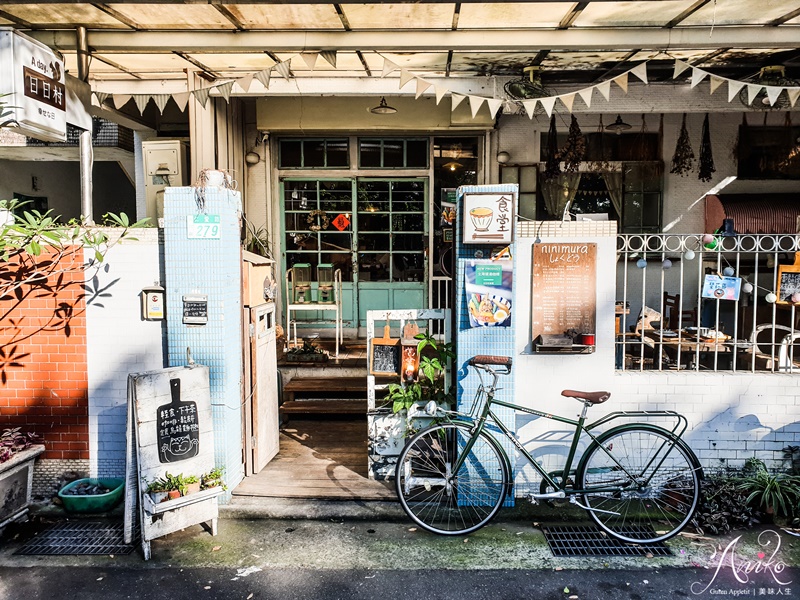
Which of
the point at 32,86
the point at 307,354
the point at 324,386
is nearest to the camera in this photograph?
the point at 32,86

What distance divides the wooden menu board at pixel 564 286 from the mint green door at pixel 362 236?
15.1 feet

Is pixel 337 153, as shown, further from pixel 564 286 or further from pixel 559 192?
pixel 564 286

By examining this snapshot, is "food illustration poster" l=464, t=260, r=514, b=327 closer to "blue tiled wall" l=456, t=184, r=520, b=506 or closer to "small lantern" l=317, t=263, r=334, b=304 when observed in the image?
"blue tiled wall" l=456, t=184, r=520, b=506

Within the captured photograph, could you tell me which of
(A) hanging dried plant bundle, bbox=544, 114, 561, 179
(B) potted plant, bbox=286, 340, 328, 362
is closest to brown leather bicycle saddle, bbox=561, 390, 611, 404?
(B) potted plant, bbox=286, 340, 328, 362

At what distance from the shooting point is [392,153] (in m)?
9.22

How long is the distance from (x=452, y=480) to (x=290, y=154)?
21.2ft

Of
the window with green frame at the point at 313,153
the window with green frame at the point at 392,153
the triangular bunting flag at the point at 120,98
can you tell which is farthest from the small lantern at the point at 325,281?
the triangular bunting flag at the point at 120,98

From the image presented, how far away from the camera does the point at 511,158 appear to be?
898cm

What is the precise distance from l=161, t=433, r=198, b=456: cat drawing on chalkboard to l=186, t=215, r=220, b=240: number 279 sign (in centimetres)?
155

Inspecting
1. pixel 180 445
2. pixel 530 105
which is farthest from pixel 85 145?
pixel 530 105

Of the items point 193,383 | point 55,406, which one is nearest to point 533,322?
point 193,383

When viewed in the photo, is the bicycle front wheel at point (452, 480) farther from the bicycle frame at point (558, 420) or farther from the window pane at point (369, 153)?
the window pane at point (369, 153)

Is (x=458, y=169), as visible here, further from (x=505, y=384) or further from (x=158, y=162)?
(x=505, y=384)

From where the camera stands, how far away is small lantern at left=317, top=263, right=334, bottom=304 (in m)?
9.06
